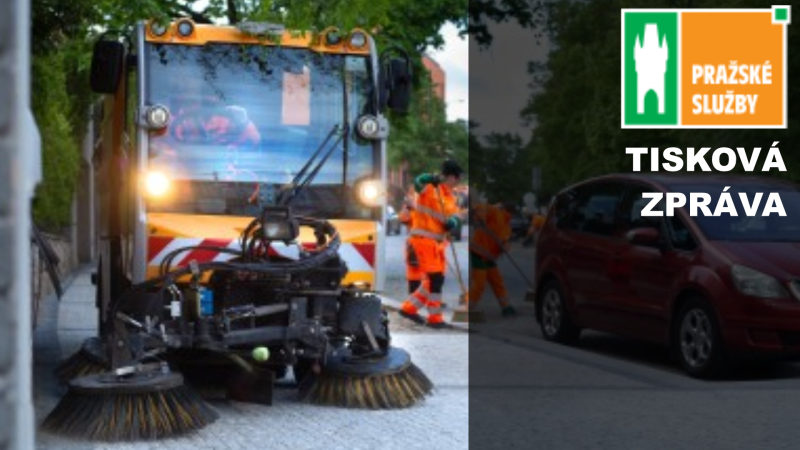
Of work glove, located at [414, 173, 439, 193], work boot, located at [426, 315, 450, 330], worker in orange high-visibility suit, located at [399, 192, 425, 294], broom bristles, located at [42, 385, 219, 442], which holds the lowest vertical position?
work boot, located at [426, 315, 450, 330]

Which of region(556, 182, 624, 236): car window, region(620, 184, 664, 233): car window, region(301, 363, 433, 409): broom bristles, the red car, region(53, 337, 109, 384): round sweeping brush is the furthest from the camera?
region(556, 182, 624, 236): car window

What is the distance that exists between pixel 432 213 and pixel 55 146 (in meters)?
7.08

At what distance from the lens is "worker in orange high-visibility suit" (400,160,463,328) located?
15.7 meters

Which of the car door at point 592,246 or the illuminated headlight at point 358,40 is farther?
the car door at point 592,246

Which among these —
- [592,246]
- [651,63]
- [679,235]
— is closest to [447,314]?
[592,246]

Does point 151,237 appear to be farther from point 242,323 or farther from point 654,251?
point 654,251

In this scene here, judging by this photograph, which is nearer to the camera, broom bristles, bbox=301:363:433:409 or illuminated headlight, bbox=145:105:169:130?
broom bristles, bbox=301:363:433:409

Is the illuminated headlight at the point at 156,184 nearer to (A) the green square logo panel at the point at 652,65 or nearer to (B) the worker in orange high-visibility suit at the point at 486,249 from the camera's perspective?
(B) the worker in orange high-visibility suit at the point at 486,249

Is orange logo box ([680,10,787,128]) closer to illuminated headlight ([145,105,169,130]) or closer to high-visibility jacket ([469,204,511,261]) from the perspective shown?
high-visibility jacket ([469,204,511,261])

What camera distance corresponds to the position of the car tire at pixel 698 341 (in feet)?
36.6

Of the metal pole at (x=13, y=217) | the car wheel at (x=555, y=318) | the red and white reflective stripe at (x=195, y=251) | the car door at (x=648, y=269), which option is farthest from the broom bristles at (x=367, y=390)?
the metal pole at (x=13, y=217)

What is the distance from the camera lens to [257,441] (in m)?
8.03

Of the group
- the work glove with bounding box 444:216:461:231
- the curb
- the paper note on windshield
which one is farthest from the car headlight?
the work glove with bounding box 444:216:461:231

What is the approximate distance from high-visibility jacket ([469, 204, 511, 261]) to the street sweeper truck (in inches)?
275
